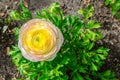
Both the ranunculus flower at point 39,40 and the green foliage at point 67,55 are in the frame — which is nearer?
the ranunculus flower at point 39,40

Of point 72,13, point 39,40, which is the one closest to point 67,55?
point 39,40

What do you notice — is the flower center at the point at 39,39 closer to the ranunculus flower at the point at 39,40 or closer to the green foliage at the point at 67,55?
the ranunculus flower at the point at 39,40

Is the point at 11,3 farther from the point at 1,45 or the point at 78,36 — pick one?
the point at 78,36

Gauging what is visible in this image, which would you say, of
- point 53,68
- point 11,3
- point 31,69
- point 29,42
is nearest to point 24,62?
point 31,69

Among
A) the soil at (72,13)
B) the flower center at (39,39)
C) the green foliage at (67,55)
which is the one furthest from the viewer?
the soil at (72,13)

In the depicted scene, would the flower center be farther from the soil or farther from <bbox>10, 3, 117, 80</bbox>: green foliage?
the soil

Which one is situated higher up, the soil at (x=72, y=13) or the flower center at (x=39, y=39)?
the flower center at (x=39, y=39)

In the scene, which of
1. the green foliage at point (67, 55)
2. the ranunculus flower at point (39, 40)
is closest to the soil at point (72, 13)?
the green foliage at point (67, 55)
